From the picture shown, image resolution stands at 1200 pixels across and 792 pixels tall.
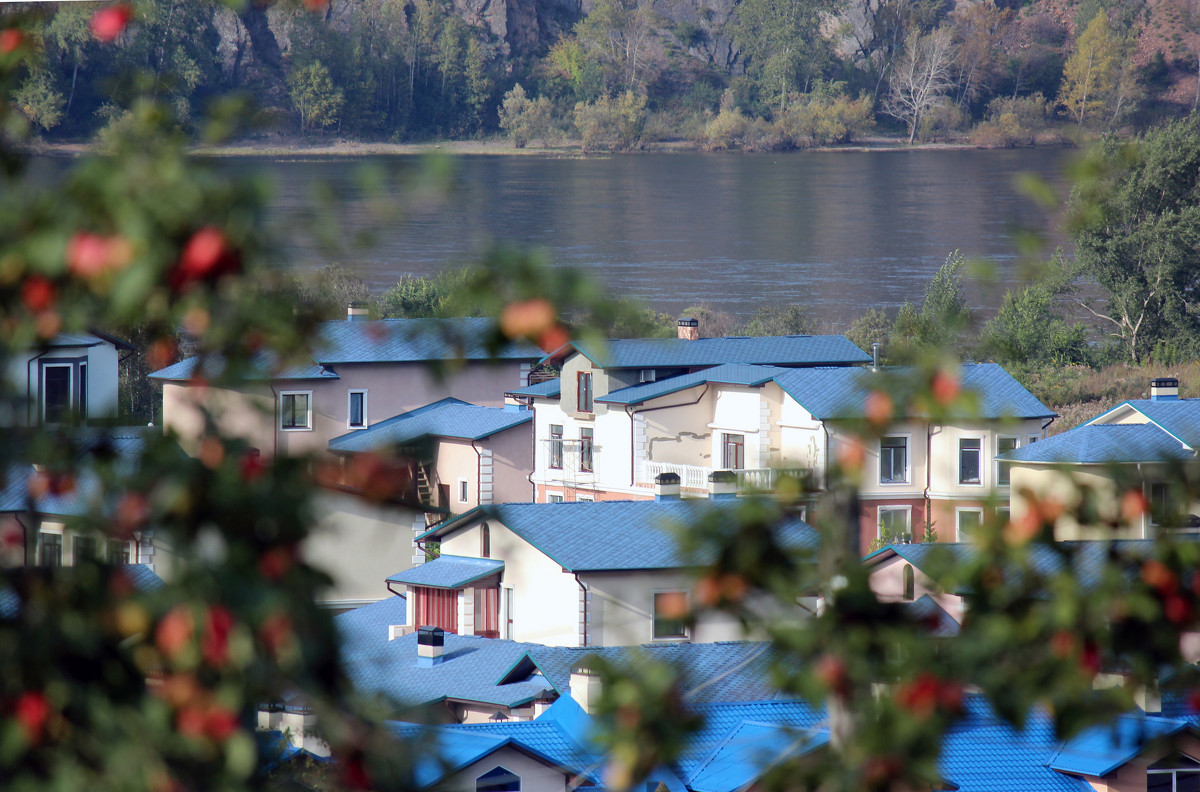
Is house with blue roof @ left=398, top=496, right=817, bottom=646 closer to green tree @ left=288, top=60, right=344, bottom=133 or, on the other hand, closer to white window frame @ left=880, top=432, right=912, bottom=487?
white window frame @ left=880, top=432, right=912, bottom=487

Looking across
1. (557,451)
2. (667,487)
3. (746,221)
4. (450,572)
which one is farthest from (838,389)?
(746,221)

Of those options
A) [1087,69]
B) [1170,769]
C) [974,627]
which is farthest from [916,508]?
[1087,69]

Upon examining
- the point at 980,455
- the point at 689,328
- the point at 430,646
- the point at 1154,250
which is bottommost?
the point at 430,646

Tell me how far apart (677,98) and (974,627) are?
125342mm

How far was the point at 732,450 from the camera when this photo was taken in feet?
115

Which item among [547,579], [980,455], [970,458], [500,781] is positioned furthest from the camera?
[970,458]

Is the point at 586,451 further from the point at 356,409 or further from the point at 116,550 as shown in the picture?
the point at 116,550

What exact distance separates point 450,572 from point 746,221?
8567 centimetres

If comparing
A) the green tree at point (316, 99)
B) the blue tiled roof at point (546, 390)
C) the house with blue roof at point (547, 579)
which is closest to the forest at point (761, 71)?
the green tree at point (316, 99)

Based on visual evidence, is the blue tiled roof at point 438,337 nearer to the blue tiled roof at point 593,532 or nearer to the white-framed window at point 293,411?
the white-framed window at point 293,411

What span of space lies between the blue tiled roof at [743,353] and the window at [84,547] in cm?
3207

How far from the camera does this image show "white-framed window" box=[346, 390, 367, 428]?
132ft

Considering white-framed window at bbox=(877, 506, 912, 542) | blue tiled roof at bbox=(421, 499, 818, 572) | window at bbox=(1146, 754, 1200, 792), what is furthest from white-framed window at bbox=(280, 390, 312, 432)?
white-framed window at bbox=(877, 506, 912, 542)

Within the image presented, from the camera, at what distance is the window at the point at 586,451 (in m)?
35.7
